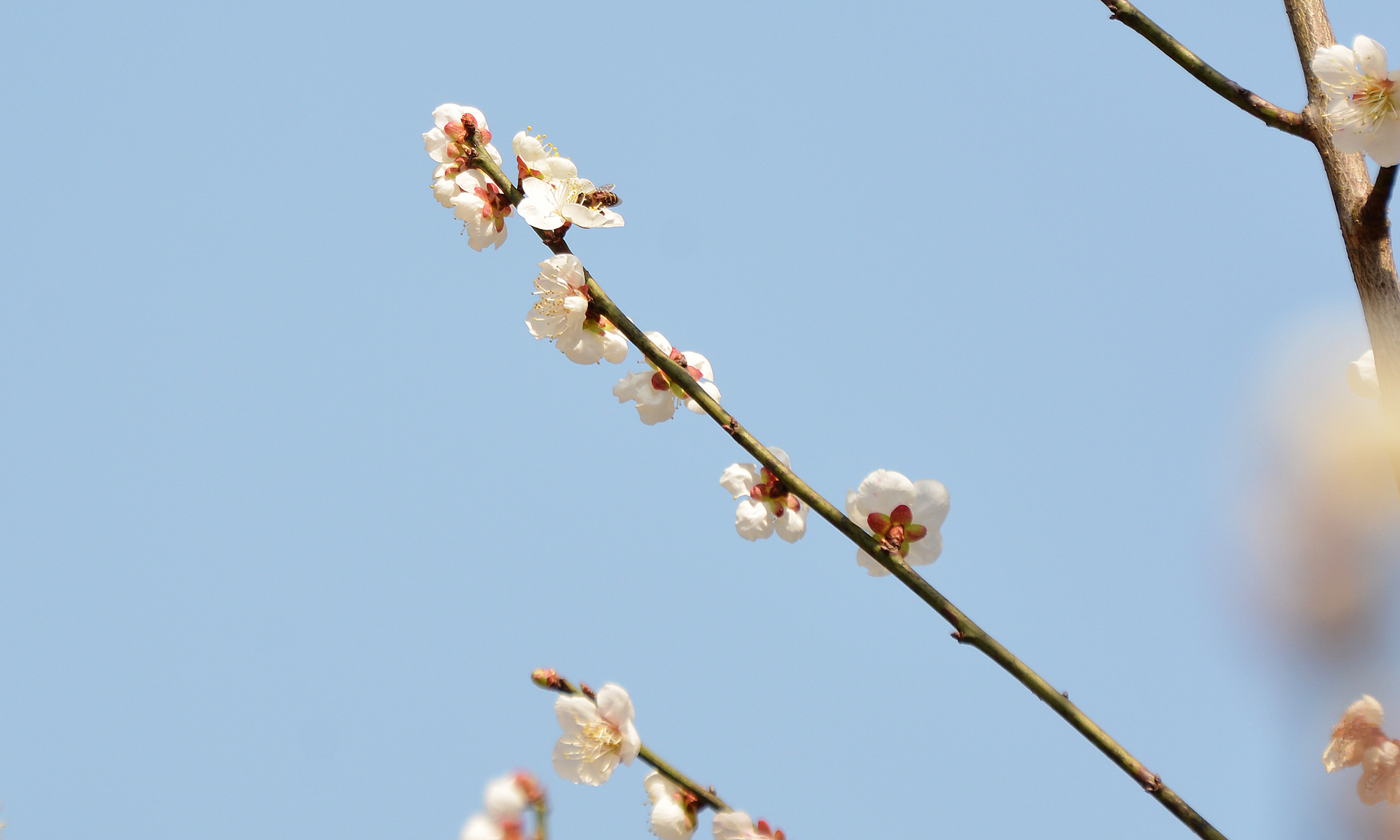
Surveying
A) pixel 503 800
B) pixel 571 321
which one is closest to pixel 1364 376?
pixel 571 321

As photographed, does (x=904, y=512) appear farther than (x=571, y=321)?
No

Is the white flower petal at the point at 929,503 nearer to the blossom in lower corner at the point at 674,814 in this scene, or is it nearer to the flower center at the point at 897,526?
the flower center at the point at 897,526

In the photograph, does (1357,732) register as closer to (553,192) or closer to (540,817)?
(540,817)

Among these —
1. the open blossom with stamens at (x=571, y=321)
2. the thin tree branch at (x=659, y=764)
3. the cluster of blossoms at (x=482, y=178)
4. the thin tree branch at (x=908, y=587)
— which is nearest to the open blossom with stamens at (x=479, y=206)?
the cluster of blossoms at (x=482, y=178)

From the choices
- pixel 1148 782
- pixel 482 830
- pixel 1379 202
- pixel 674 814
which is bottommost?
pixel 482 830

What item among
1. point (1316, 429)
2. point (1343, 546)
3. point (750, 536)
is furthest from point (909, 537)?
point (1316, 429)

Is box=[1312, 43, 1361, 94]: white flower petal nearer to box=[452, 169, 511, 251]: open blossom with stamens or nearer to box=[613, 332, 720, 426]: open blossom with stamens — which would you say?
box=[613, 332, 720, 426]: open blossom with stamens

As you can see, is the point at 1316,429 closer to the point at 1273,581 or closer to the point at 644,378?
the point at 1273,581
